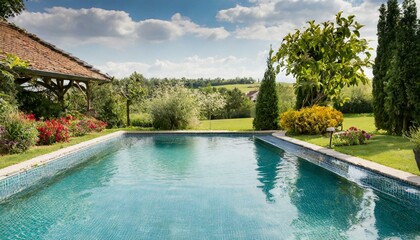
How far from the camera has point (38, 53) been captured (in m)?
13.8

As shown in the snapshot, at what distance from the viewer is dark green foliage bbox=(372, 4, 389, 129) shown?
512 inches

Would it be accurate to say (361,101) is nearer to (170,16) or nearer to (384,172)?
(170,16)

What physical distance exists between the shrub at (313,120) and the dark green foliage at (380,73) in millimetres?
1520

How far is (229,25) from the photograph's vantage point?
1727 centimetres

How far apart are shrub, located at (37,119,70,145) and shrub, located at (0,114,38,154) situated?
131 centimetres

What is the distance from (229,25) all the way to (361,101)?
21.4 m

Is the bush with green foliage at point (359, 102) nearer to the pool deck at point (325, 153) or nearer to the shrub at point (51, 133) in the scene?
the pool deck at point (325, 153)

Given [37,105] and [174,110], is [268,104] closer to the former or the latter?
[174,110]

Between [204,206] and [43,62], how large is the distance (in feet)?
33.0

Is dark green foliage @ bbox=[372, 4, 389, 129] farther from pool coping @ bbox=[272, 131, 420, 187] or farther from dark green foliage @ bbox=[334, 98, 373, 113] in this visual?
dark green foliage @ bbox=[334, 98, 373, 113]

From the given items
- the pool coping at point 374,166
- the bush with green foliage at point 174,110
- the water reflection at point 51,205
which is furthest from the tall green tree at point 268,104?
the water reflection at point 51,205

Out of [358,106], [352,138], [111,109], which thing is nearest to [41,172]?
[352,138]

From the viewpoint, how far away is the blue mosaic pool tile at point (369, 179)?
5.26 m

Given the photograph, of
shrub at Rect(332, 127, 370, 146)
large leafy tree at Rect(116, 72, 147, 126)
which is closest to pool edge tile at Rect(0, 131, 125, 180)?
shrub at Rect(332, 127, 370, 146)
